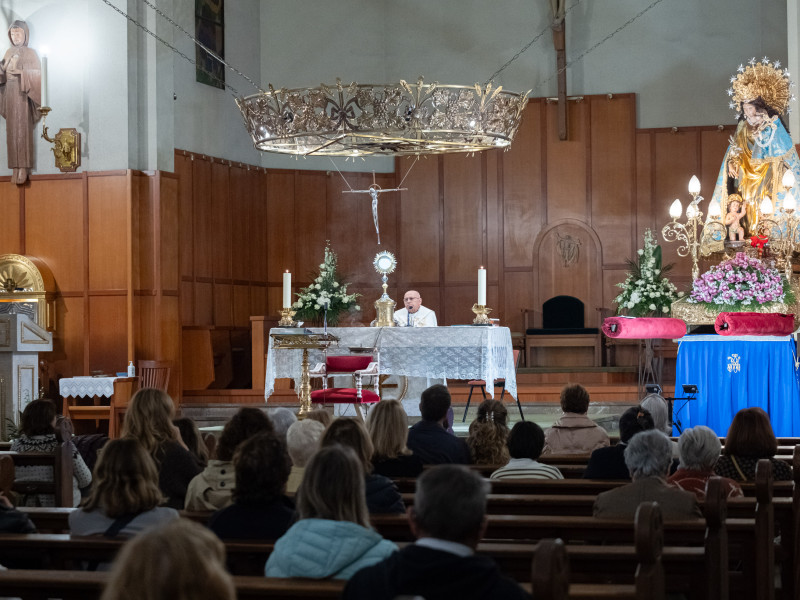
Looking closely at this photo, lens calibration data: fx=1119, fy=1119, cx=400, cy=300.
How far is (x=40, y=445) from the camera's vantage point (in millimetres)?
6020

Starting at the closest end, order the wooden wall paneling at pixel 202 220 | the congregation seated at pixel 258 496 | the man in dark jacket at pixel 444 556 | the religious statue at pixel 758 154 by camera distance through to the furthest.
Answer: the man in dark jacket at pixel 444 556 → the congregation seated at pixel 258 496 → the religious statue at pixel 758 154 → the wooden wall paneling at pixel 202 220

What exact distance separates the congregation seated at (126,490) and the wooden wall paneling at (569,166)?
43.3 feet

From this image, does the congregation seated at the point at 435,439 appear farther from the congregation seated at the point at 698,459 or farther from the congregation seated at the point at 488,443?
the congregation seated at the point at 698,459

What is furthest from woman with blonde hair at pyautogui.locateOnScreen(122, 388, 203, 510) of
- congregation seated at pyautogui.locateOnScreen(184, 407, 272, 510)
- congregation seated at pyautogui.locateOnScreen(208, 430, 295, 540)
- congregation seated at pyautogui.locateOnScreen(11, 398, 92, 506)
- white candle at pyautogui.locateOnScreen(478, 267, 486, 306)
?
white candle at pyautogui.locateOnScreen(478, 267, 486, 306)

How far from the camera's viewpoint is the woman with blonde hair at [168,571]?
1.52 m

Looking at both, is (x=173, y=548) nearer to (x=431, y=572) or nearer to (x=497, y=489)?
(x=431, y=572)

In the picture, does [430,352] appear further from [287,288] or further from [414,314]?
[287,288]

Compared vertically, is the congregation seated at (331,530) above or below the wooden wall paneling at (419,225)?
below

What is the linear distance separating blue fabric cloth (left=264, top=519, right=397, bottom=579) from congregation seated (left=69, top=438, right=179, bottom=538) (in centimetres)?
78

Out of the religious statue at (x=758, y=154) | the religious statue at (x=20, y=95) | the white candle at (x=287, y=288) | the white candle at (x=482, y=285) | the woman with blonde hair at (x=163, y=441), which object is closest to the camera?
the woman with blonde hair at (x=163, y=441)

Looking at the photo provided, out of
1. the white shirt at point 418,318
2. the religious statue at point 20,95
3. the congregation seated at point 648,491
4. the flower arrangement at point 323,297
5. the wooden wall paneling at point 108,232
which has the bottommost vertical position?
the congregation seated at point 648,491

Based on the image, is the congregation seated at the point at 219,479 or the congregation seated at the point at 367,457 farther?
the congregation seated at the point at 219,479

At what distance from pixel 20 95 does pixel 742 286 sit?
29.0ft

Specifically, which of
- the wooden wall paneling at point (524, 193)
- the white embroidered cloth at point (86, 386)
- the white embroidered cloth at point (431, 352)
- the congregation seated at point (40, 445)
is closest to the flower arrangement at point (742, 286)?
the white embroidered cloth at point (431, 352)
